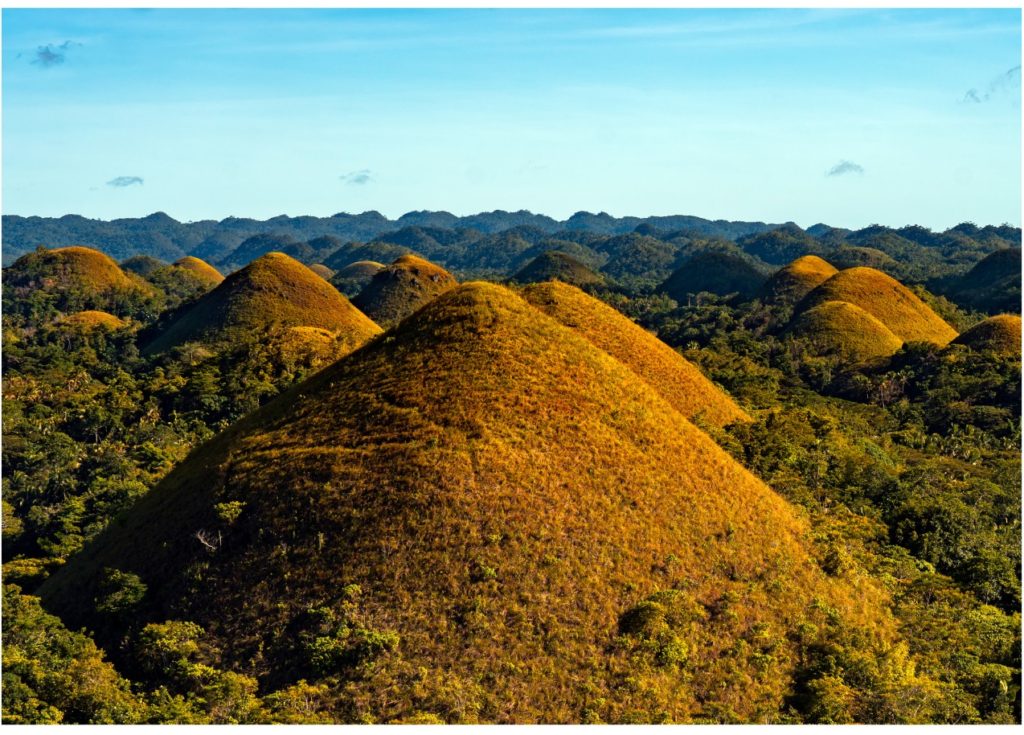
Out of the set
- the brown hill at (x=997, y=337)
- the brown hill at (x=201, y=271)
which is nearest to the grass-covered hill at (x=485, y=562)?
the brown hill at (x=997, y=337)

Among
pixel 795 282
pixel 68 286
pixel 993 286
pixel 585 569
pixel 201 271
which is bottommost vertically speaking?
pixel 585 569

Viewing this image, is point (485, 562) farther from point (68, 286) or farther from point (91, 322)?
point (68, 286)

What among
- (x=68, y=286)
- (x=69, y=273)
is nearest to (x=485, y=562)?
(x=68, y=286)

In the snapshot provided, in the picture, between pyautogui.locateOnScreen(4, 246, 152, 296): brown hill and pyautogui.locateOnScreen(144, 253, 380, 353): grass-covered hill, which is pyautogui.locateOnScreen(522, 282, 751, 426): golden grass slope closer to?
pyautogui.locateOnScreen(144, 253, 380, 353): grass-covered hill

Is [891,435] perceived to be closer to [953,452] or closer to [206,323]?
[953,452]

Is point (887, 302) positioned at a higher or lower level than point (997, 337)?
higher

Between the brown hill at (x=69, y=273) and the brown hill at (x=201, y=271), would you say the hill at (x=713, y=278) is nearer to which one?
the brown hill at (x=201, y=271)
